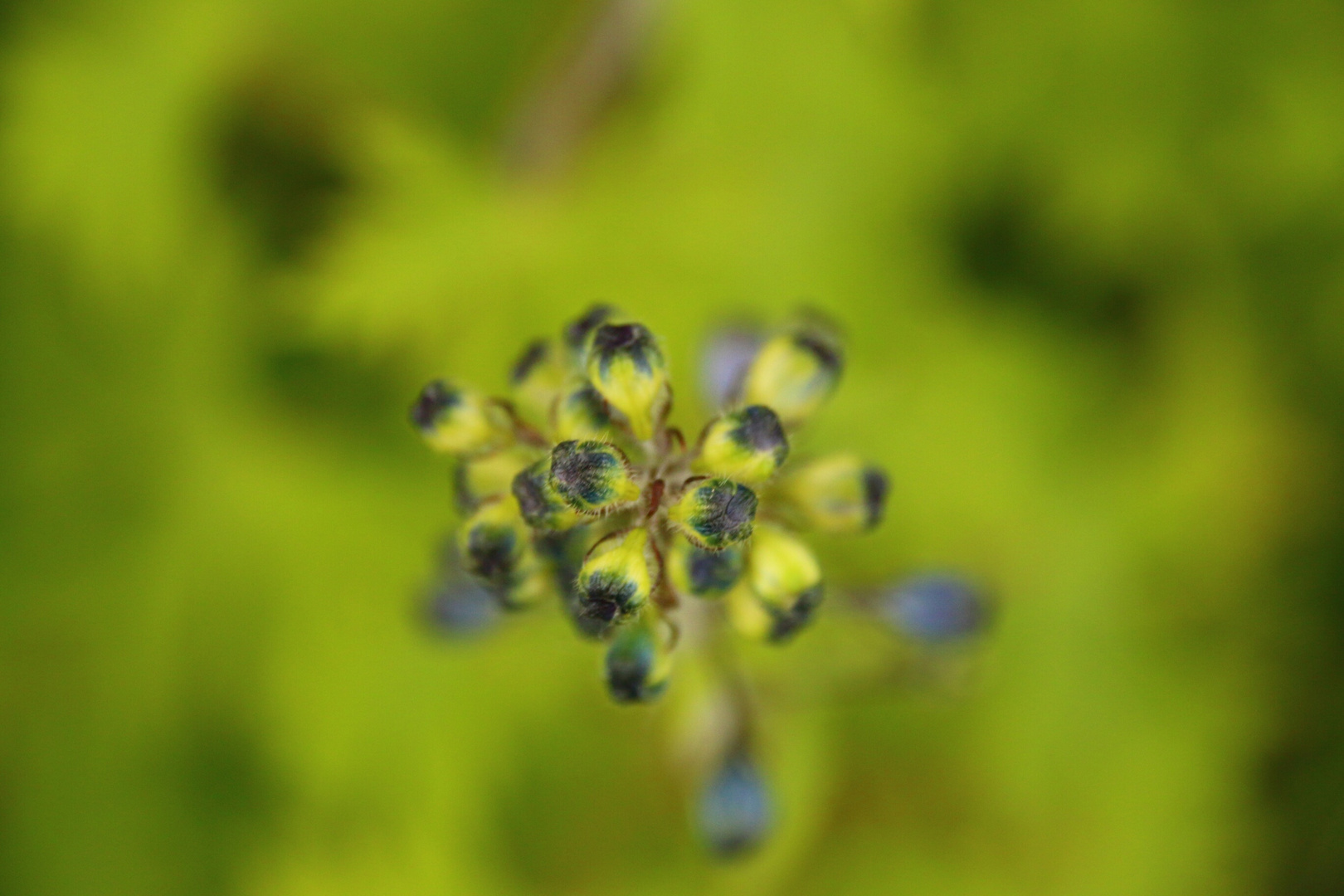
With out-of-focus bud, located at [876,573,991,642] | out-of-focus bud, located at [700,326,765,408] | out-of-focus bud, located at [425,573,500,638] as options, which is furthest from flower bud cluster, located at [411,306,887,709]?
out-of-focus bud, located at [876,573,991,642]

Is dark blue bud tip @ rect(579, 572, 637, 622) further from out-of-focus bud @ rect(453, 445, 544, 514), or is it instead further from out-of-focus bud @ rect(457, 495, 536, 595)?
out-of-focus bud @ rect(453, 445, 544, 514)

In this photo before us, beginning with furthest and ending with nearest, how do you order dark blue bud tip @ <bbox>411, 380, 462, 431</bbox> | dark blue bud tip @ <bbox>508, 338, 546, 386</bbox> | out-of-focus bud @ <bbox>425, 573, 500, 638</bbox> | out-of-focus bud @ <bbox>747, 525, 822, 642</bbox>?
out-of-focus bud @ <bbox>425, 573, 500, 638</bbox>, dark blue bud tip @ <bbox>508, 338, 546, 386</bbox>, dark blue bud tip @ <bbox>411, 380, 462, 431</bbox>, out-of-focus bud @ <bbox>747, 525, 822, 642</bbox>

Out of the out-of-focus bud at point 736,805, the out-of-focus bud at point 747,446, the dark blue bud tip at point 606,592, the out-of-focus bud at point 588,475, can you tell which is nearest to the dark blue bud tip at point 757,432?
the out-of-focus bud at point 747,446

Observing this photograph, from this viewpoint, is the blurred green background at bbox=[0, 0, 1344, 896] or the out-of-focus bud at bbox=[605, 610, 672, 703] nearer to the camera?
the out-of-focus bud at bbox=[605, 610, 672, 703]

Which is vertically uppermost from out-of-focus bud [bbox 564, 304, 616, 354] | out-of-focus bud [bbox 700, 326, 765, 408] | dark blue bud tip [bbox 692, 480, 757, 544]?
out-of-focus bud [bbox 700, 326, 765, 408]

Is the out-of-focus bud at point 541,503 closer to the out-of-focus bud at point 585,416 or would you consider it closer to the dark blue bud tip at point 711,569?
the out-of-focus bud at point 585,416

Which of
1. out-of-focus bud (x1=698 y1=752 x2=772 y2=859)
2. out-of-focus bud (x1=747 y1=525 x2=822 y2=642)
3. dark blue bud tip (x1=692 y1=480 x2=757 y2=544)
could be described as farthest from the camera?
out-of-focus bud (x1=698 y1=752 x2=772 y2=859)

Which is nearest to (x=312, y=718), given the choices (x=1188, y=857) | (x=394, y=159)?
(x=394, y=159)
